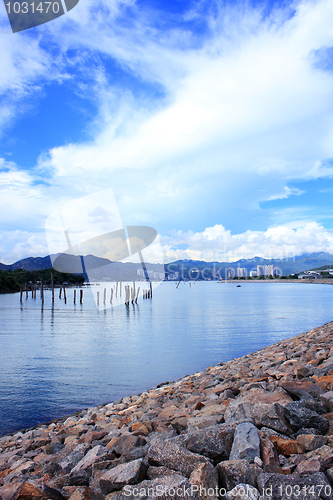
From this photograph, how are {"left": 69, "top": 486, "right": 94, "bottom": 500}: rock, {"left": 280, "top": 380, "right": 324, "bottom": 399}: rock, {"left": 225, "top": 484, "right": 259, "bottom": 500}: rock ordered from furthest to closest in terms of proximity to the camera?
{"left": 280, "top": 380, "right": 324, "bottom": 399}: rock < {"left": 69, "top": 486, "right": 94, "bottom": 500}: rock < {"left": 225, "top": 484, "right": 259, "bottom": 500}: rock

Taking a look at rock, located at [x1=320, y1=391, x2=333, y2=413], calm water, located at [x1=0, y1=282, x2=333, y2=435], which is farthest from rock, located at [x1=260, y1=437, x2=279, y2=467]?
calm water, located at [x1=0, y1=282, x2=333, y2=435]

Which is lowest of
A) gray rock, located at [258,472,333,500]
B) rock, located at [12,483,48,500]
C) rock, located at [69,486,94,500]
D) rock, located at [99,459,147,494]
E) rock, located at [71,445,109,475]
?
rock, located at [71,445,109,475]

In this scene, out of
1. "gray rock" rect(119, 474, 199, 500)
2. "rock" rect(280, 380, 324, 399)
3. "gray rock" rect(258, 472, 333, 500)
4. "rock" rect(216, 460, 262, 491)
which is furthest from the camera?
"rock" rect(280, 380, 324, 399)

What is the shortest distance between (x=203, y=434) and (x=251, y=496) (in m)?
1.06

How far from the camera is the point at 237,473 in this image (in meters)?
3.42

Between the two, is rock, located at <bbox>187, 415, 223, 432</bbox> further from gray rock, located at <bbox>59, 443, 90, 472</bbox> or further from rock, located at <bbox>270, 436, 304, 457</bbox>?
gray rock, located at <bbox>59, 443, 90, 472</bbox>

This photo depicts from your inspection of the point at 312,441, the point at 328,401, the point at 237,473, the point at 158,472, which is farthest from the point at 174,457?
the point at 328,401

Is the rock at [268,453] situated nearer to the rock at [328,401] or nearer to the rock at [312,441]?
the rock at [312,441]

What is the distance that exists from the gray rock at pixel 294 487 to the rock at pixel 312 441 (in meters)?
0.62

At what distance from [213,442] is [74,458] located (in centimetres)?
267

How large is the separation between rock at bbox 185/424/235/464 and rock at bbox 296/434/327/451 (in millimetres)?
857

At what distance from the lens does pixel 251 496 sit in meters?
3.14

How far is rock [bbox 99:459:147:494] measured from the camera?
3689mm

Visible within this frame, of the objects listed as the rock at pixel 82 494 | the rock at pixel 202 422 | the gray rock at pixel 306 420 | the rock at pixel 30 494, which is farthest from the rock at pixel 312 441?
the rock at pixel 30 494
